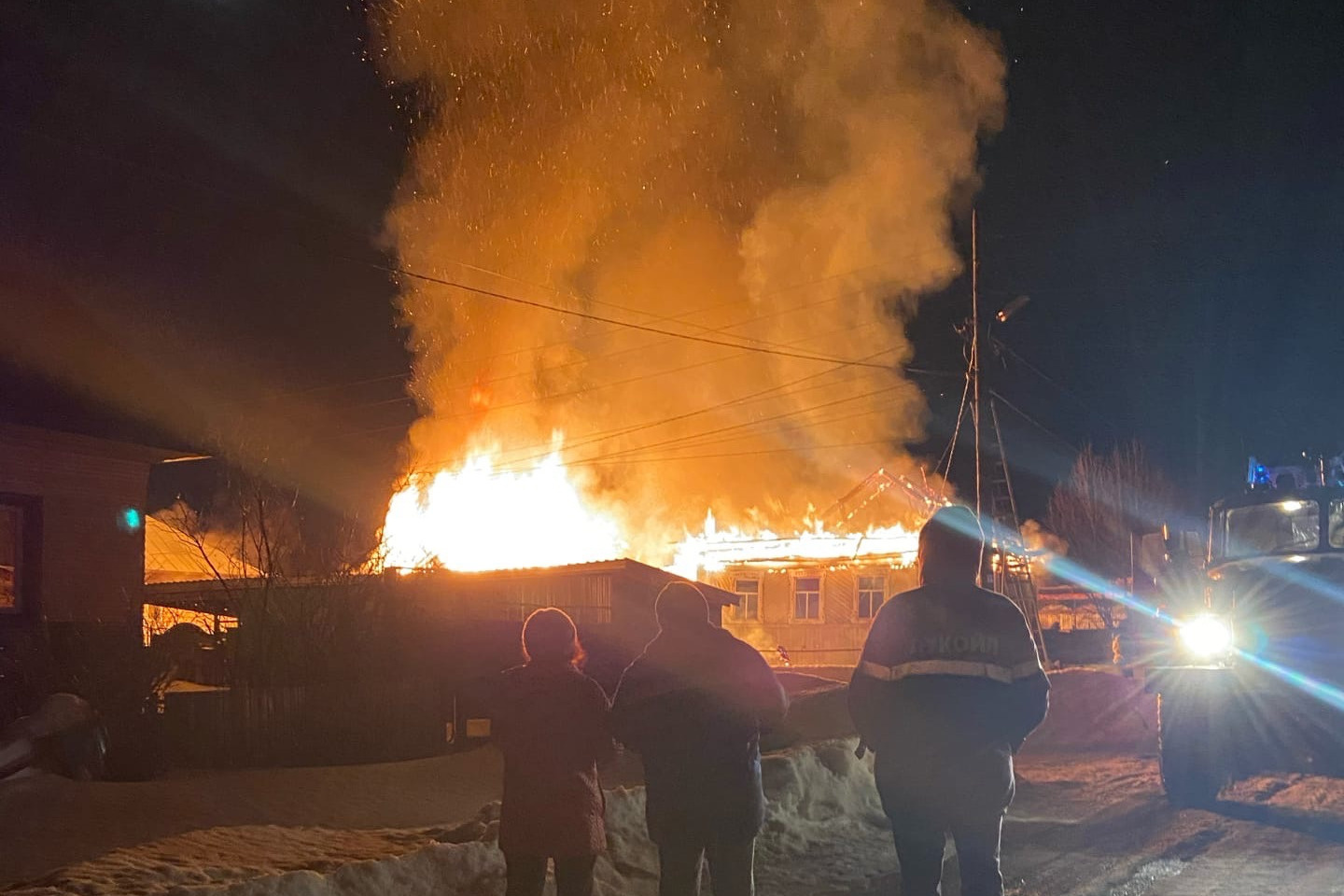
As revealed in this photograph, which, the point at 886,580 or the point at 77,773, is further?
the point at 886,580

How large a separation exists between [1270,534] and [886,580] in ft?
88.3

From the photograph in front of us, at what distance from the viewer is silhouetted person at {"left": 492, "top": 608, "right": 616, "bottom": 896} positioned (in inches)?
195

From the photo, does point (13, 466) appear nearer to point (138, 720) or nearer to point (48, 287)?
point (48, 287)

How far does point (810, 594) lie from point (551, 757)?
35.6 m

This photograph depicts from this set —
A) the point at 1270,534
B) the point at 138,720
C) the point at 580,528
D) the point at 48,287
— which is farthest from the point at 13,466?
the point at 580,528

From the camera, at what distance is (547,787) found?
4969 millimetres

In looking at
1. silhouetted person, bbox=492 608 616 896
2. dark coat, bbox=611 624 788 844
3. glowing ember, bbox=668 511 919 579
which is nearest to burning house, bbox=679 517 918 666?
glowing ember, bbox=668 511 919 579

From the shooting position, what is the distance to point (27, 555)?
44.1 feet

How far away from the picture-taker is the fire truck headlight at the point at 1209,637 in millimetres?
10961

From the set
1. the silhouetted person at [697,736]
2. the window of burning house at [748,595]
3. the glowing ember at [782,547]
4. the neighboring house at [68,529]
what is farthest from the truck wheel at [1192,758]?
the window of burning house at [748,595]

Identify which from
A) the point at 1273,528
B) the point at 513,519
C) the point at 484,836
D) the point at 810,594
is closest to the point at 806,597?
the point at 810,594

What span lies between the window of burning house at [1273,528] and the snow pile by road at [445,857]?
5261 millimetres

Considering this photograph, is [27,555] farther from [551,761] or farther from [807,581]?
[807,581]

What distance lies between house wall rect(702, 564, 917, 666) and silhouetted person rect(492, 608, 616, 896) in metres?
33.1
